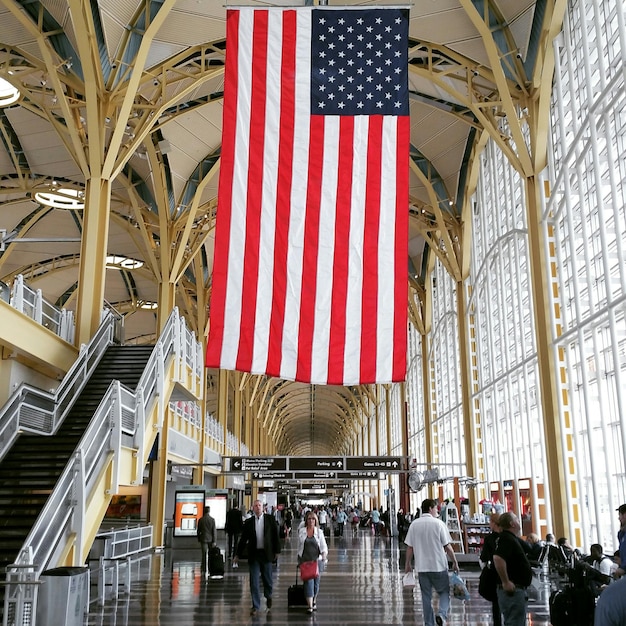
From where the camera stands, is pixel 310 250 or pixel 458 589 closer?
pixel 458 589

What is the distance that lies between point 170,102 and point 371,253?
15.2m

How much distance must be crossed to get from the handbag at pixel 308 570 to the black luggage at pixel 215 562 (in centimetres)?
499

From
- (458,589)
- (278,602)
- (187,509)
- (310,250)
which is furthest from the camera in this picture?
(187,509)

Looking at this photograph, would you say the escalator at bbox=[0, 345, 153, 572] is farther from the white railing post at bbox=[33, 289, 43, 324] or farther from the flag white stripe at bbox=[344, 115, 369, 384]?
the flag white stripe at bbox=[344, 115, 369, 384]

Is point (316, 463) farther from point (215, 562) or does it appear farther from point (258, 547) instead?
point (258, 547)

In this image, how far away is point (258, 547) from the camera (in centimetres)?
1240

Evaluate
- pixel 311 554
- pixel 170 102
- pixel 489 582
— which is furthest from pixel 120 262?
pixel 489 582

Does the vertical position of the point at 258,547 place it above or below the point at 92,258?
below

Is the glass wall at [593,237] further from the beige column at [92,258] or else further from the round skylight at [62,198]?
the round skylight at [62,198]

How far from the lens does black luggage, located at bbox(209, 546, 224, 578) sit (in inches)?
679

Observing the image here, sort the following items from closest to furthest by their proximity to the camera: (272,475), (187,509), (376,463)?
(187,509), (376,463), (272,475)

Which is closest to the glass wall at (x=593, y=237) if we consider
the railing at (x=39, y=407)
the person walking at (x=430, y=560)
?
the person walking at (x=430, y=560)

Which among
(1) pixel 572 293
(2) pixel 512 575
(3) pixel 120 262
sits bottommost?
(2) pixel 512 575

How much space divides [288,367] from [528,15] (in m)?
16.3
